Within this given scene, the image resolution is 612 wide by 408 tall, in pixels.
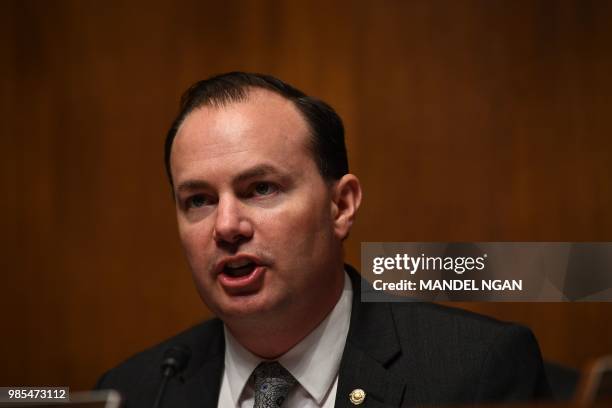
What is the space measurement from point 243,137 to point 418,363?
0.75 m

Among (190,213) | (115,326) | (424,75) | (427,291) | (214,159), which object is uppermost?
(424,75)

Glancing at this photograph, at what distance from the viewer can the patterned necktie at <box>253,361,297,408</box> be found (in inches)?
80.1

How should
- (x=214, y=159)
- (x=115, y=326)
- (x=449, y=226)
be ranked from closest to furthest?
(x=214, y=159)
(x=449, y=226)
(x=115, y=326)

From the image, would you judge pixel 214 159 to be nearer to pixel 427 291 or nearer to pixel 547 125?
pixel 427 291

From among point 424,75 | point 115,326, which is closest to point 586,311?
point 424,75

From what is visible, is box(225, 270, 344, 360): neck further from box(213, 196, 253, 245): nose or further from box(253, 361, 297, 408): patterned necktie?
box(213, 196, 253, 245): nose

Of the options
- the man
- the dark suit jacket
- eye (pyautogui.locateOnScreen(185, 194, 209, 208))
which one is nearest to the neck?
the man

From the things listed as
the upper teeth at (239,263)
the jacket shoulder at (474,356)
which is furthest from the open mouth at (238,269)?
the jacket shoulder at (474,356)

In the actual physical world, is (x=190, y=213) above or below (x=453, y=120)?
below

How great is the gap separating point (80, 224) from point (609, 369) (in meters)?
1.96

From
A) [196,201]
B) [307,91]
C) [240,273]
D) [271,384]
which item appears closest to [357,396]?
[271,384]

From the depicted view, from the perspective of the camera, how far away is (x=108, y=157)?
2715 mm

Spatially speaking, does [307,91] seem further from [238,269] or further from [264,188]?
[238,269]

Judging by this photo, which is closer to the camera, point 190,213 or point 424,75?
point 190,213
